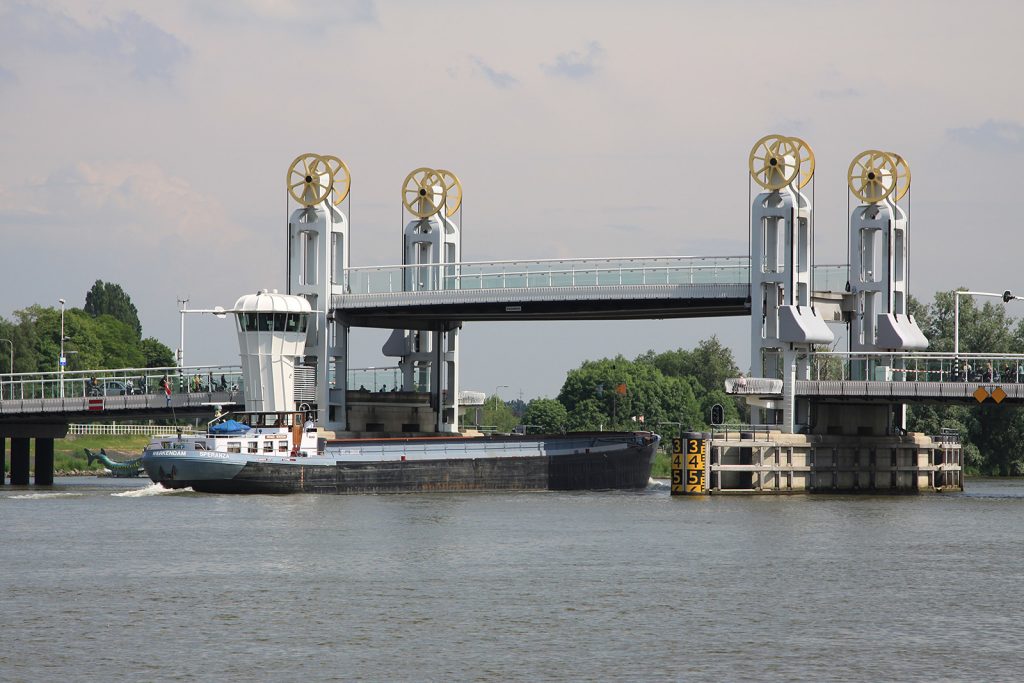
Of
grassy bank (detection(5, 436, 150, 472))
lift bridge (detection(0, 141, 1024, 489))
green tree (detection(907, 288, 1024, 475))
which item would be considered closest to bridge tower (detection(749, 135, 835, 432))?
lift bridge (detection(0, 141, 1024, 489))

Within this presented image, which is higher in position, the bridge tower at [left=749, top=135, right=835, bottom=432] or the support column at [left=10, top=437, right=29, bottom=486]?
the bridge tower at [left=749, top=135, right=835, bottom=432]

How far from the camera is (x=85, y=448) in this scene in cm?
17875

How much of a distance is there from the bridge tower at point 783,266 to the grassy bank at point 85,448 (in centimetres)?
8874

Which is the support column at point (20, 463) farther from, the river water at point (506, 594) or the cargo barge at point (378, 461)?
the river water at point (506, 594)

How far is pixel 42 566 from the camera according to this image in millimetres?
64188

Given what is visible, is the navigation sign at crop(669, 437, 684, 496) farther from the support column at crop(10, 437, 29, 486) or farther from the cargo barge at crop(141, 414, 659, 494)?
the support column at crop(10, 437, 29, 486)

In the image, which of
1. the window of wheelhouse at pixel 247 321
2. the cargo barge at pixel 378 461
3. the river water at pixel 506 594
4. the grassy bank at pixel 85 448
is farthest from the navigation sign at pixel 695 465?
the grassy bank at pixel 85 448

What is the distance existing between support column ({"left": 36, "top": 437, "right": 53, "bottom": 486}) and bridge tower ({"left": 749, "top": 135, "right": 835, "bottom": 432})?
61.7 metres

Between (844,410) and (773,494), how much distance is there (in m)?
10.5

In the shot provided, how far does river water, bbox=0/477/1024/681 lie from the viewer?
148ft

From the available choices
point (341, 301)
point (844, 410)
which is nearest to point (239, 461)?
point (341, 301)

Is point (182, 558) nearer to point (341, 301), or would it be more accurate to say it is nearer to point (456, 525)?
point (456, 525)

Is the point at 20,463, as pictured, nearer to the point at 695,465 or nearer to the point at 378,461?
the point at 378,461

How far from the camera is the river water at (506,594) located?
148 feet
